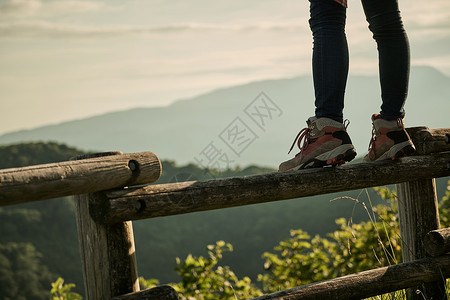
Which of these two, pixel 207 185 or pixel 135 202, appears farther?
pixel 207 185

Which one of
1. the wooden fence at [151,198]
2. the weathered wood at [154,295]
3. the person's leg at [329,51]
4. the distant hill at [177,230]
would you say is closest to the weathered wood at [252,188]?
the wooden fence at [151,198]

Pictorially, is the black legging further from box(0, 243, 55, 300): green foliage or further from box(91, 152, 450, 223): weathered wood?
box(0, 243, 55, 300): green foliage

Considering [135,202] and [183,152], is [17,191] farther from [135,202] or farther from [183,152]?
[183,152]

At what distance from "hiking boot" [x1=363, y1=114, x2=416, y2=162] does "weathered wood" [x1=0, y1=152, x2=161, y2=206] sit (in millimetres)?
1198

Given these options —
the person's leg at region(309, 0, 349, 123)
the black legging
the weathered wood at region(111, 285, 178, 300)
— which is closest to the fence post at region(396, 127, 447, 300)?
the black legging

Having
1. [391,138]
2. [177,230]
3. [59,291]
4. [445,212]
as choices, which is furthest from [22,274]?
[391,138]

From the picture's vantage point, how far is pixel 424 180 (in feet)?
10.0

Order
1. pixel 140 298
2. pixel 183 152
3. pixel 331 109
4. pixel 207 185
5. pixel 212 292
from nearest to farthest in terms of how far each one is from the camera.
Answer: pixel 140 298, pixel 207 185, pixel 331 109, pixel 212 292, pixel 183 152

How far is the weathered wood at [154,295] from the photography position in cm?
198

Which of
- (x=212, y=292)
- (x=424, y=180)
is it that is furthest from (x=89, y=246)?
(x=212, y=292)

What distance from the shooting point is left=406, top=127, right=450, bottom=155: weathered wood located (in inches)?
117

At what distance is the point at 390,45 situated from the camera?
260cm

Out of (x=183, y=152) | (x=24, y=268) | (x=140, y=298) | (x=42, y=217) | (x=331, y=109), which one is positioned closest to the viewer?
(x=140, y=298)

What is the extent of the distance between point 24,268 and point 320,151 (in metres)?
13.8
